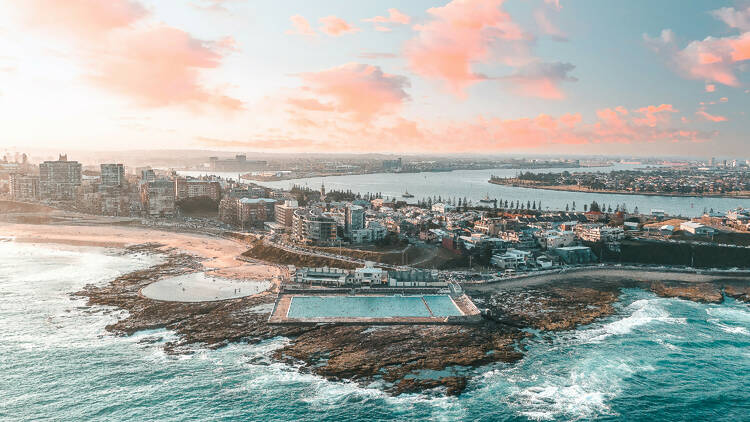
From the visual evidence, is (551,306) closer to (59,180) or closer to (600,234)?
(600,234)

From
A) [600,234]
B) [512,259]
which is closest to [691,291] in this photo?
[512,259]

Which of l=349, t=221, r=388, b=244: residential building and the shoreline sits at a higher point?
l=349, t=221, r=388, b=244: residential building

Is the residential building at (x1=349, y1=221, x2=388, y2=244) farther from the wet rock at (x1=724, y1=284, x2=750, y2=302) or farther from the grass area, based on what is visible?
the wet rock at (x1=724, y1=284, x2=750, y2=302)

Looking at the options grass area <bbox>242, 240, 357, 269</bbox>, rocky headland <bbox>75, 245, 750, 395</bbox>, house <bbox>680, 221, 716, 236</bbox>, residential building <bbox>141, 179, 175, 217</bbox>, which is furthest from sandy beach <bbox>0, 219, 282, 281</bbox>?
house <bbox>680, 221, 716, 236</bbox>

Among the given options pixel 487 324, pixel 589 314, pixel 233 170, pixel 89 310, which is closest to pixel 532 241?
pixel 589 314

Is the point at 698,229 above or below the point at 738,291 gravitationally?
above

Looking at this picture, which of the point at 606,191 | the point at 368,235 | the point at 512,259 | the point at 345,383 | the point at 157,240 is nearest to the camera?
the point at 345,383

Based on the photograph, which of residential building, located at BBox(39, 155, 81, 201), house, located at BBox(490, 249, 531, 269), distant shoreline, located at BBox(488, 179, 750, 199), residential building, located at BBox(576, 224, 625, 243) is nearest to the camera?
house, located at BBox(490, 249, 531, 269)
